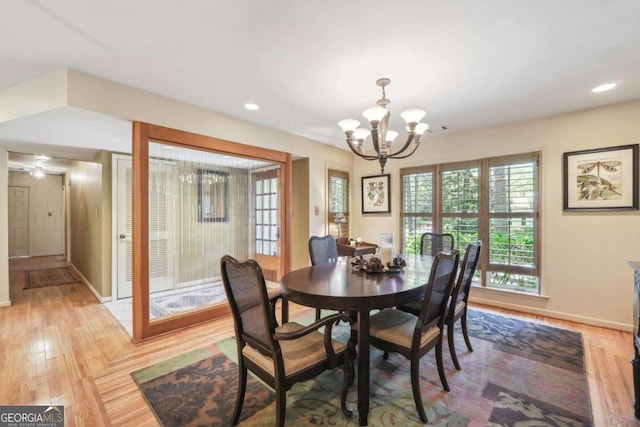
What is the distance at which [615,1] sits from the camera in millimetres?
1615

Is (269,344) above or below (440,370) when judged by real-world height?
above

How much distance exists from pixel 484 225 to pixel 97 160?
19.1 feet

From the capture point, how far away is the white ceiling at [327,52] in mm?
1687

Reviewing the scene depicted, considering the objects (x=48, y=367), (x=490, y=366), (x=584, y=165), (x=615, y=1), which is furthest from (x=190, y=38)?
(x=584, y=165)

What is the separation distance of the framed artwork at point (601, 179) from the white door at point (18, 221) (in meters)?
11.8

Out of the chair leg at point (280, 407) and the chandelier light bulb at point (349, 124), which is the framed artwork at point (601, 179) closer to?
the chandelier light bulb at point (349, 124)

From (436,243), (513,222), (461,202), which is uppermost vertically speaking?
(461,202)

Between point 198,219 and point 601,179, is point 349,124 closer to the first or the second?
point 198,219

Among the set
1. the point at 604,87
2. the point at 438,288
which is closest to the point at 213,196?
the point at 438,288

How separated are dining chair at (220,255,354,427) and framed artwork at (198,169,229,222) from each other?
2.03 meters

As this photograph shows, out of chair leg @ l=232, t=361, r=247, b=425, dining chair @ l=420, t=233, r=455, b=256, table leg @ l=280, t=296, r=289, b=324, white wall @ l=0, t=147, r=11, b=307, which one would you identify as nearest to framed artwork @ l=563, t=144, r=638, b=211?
dining chair @ l=420, t=233, r=455, b=256

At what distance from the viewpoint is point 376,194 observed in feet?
16.8

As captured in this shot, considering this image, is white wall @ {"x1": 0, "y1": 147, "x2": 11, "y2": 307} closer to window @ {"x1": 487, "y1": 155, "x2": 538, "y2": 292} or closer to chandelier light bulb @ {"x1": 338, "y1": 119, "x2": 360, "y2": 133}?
chandelier light bulb @ {"x1": 338, "y1": 119, "x2": 360, "y2": 133}

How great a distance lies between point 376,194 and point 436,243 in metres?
1.69
